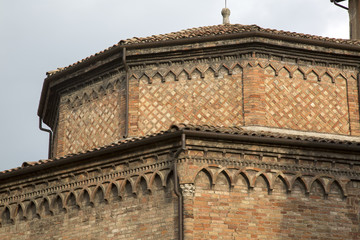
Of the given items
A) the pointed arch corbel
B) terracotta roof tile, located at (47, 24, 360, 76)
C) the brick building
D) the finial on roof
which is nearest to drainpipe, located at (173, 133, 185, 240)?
the brick building

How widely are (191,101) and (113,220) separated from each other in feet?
9.25

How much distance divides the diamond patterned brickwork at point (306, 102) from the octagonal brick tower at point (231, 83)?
2 cm

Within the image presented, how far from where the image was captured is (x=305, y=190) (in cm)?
1356

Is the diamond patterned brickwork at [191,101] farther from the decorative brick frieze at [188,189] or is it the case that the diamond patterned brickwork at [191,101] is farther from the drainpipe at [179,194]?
the decorative brick frieze at [188,189]

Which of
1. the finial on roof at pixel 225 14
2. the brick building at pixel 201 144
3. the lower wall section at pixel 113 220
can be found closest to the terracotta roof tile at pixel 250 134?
the brick building at pixel 201 144

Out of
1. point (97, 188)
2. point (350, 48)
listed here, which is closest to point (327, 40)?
point (350, 48)

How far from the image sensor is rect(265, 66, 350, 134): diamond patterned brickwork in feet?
49.2

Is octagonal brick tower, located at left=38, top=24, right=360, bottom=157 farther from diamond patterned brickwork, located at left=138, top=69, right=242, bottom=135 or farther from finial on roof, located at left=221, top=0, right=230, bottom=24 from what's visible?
finial on roof, located at left=221, top=0, right=230, bottom=24

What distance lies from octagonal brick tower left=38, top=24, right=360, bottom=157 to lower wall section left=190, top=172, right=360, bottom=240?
1721 mm

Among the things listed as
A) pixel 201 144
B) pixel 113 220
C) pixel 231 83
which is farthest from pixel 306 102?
pixel 113 220

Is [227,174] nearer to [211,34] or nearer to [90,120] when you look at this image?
[211,34]

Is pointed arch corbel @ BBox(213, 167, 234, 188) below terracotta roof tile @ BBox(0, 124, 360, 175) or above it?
below

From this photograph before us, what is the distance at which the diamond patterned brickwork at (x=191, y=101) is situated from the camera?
15.0 m

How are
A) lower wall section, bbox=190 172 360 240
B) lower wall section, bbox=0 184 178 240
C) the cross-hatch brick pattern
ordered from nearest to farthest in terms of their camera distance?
lower wall section, bbox=190 172 360 240 < lower wall section, bbox=0 184 178 240 < the cross-hatch brick pattern
